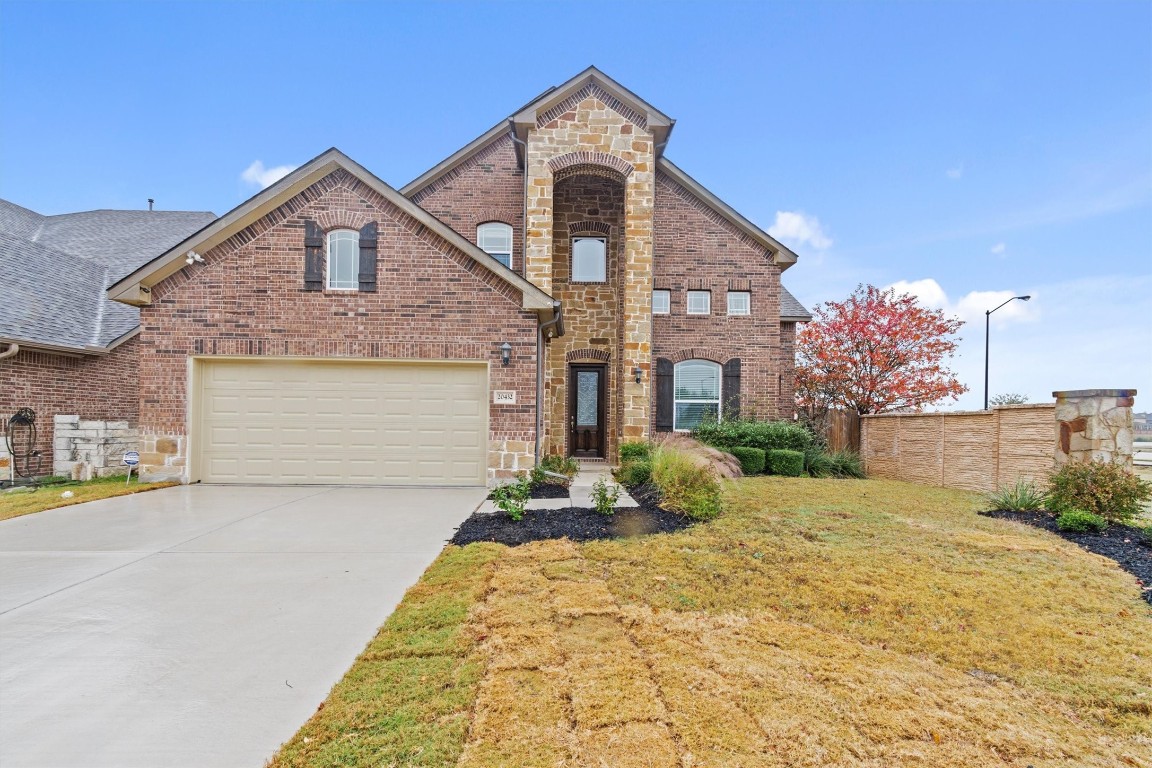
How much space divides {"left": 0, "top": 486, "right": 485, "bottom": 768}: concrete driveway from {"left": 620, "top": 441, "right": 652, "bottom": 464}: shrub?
5519mm

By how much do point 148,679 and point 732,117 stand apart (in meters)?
18.5

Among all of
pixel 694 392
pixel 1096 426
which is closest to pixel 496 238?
pixel 694 392

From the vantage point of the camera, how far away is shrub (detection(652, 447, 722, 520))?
6.88 meters

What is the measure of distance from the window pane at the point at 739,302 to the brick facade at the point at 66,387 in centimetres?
1474

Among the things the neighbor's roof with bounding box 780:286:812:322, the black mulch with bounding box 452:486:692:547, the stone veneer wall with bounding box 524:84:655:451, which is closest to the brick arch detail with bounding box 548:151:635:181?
the stone veneer wall with bounding box 524:84:655:451

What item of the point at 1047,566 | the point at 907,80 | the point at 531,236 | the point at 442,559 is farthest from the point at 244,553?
the point at 907,80

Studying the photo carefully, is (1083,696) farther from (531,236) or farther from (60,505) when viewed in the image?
(531,236)

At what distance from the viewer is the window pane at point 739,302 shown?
14.8 meters

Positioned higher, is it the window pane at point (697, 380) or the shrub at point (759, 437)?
the window pane at point (697, 380)

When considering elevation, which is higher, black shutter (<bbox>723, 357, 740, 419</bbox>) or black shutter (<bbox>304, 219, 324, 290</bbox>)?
black shutter (<bbox>304, 219, 324, 290</bbox>)

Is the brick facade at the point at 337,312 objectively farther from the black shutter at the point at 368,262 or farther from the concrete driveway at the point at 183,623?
the concrete driveway at the point at 183,623

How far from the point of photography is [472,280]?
948cm

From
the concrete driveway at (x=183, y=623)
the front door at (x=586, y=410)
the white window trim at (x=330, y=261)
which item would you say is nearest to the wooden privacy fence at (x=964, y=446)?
the front door at (x=586, y=410)

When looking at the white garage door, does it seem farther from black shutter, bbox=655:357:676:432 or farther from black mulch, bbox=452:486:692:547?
black shutter, bbox=655:357:676:432
